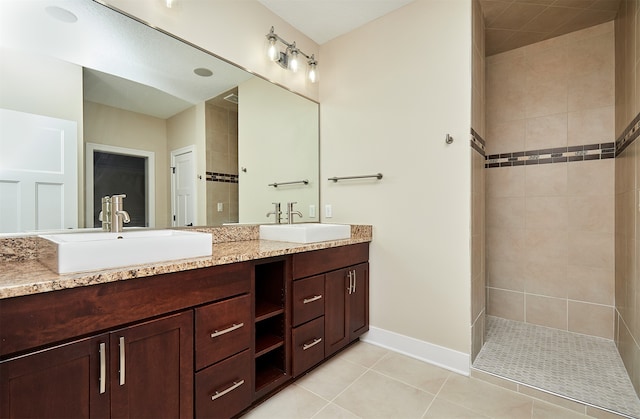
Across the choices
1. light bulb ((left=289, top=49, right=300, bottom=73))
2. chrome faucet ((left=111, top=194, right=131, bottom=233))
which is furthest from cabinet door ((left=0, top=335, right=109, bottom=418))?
light bulb ((left=289, top=49, right=300, bottom=73))

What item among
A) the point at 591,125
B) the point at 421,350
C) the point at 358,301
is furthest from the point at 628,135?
the point at 358,301

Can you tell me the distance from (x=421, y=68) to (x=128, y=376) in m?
2.33

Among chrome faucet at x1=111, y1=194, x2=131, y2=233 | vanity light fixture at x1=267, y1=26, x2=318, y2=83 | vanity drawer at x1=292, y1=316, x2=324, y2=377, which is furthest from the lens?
vanity light fixture at x1=267, y1=26, x2=318, y2=83

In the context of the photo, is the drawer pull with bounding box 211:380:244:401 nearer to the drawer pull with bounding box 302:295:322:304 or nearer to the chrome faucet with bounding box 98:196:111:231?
the drawer pull with bounding box 302:295:322:304

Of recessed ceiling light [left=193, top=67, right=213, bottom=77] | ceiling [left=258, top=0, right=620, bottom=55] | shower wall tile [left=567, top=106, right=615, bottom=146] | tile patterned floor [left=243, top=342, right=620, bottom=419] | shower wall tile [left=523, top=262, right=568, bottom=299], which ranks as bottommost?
tile patterned floor [left=243, top=342, right=620, bottom=419]

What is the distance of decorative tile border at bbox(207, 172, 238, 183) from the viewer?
1879 mm

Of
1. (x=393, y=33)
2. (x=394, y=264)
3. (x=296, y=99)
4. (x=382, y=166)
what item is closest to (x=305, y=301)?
(x=394, y=264)

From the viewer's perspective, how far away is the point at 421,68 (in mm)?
2023

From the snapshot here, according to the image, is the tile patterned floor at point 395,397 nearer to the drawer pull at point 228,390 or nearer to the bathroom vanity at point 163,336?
the bathroom vanity at point 163,336

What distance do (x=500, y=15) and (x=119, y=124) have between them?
2.58m

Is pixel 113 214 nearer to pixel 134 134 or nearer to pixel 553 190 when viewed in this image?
pixel 134 134

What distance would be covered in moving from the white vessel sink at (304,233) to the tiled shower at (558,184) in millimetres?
893

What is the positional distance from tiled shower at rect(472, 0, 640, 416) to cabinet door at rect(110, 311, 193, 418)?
1.70 meters

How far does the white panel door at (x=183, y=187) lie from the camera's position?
1.70 metres
